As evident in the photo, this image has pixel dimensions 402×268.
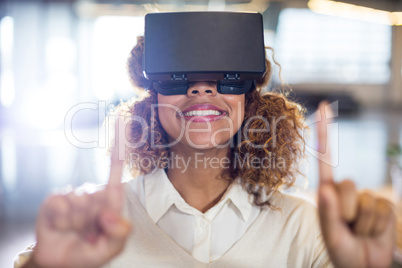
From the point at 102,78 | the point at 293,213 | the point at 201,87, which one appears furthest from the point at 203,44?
the point at 102,78

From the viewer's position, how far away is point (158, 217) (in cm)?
86

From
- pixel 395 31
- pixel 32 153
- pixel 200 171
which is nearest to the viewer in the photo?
pixel 200 171

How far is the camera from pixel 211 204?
3.02ft

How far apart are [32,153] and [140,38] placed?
4.00 m

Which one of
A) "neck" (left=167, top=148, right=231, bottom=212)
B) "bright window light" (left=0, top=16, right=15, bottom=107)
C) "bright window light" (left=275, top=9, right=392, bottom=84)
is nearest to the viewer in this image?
"neck" (left=167, top=148, right=231, bottom=212)

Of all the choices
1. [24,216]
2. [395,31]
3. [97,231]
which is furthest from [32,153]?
[395,31]

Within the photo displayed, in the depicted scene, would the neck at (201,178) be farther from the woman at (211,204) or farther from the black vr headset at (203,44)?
the black vr headset at (203,44)

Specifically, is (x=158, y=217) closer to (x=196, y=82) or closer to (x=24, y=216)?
(x=196, y=82)

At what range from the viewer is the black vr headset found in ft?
2.30

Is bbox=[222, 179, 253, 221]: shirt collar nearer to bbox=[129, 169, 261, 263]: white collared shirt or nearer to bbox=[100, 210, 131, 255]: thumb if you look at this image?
bbox=[129, 169, 261, 263]: white collared shirt

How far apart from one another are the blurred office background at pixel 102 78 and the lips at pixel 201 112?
0.97 ft

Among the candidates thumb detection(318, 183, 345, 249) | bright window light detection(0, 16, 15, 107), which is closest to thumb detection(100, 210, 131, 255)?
thumb detection(318, 183, 345, 249)

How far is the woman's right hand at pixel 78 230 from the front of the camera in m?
0.48

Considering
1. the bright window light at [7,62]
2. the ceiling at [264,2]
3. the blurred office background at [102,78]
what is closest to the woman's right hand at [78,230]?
the blurred office background at [102,78]
